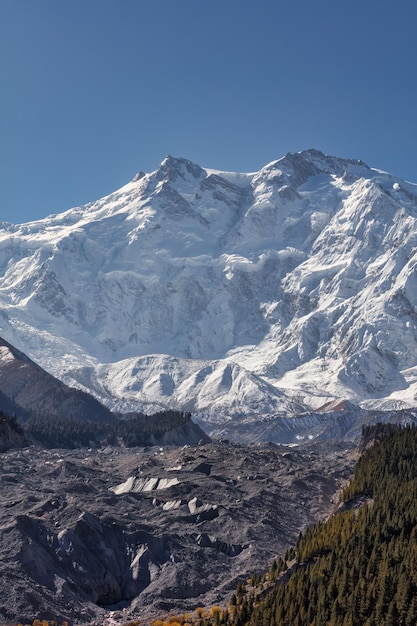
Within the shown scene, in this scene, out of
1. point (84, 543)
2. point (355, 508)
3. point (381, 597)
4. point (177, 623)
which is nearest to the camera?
point (381, 597)

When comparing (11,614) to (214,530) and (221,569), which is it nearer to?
(221,569)

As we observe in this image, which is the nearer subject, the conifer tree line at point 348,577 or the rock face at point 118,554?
the conifer tree line at point 348,577

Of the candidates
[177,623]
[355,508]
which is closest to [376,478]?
[355,508]

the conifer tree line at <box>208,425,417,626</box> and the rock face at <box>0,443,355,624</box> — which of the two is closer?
the conifer tree line at <box>208,425,417,626</box>

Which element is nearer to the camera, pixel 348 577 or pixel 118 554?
pixel 348 577

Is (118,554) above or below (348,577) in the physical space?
above

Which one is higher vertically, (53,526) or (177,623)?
(53,526)

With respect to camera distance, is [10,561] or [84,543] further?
[84,543]

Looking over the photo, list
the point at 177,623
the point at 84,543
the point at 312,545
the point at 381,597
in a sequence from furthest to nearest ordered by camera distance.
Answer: the point at 84,543, the point at 312,545, the point at 177,623, the point at 381,597
